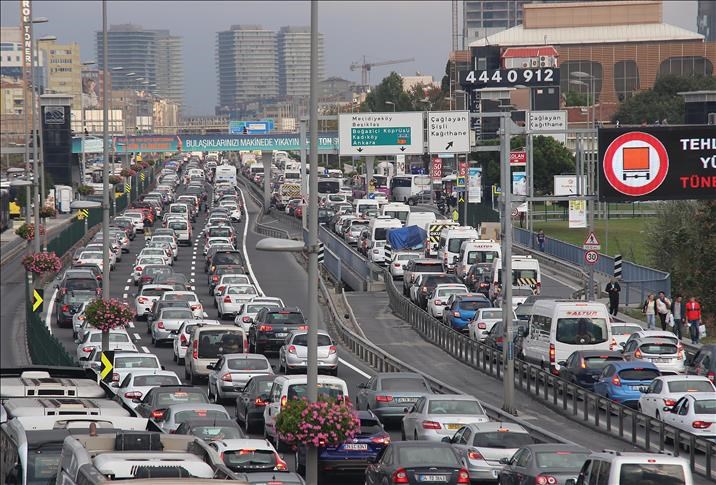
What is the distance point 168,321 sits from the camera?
48.7 metres

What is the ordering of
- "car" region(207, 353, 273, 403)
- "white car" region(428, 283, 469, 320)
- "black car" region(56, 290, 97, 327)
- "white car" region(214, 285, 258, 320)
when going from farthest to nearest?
"white car" region(214, 285, 258, 320)
"black car" region(56, 290, 97, 327)
"white car" region(428, 283, 469, 320)
"car" region(207, 353, 273, 403)

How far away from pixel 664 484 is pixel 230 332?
76.1ft

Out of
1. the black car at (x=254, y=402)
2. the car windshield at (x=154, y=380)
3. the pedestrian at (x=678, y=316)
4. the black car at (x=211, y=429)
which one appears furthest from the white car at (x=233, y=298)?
the black car at (x=211, y=429)

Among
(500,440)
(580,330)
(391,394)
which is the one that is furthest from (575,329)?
(500,440)

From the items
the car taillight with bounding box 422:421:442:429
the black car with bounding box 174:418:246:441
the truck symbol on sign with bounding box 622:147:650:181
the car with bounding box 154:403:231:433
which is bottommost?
the car taillight with bounding box 422:421:442:429

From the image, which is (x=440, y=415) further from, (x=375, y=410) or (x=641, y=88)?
(x=641, y=88)

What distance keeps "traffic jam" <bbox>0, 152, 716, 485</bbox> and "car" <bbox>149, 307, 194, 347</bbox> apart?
0.07m

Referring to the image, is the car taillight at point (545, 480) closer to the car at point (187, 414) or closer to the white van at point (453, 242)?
the car at point (187, 414)

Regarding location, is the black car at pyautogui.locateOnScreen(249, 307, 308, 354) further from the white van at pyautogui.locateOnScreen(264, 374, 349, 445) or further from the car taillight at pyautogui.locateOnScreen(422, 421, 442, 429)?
the car taillight at pyautogui.locateOnScreen(422, 421, 442, 429)

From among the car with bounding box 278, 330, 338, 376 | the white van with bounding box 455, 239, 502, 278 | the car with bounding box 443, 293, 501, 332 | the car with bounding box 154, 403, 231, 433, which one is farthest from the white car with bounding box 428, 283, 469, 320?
the car with bounding box 154, 403, 231, 433

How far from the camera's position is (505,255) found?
36844 millimetres

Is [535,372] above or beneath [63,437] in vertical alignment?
beneath

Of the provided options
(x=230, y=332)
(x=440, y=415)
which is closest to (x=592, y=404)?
(x=440, y=415)

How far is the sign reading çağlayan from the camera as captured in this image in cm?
3844
